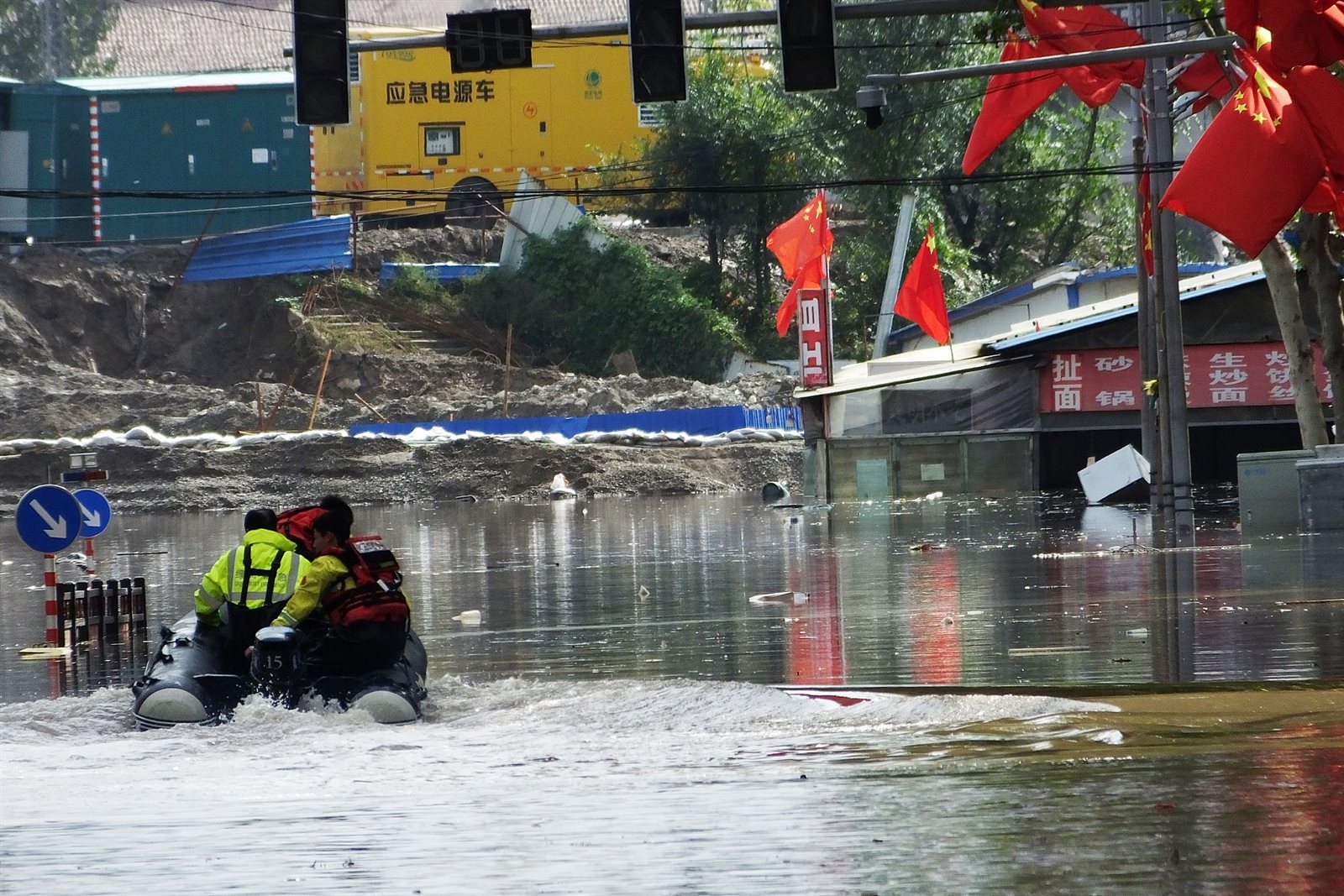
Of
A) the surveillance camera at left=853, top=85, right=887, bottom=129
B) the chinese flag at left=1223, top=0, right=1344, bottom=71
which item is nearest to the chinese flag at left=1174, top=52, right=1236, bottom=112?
the surveillance camera at left=853, top=85, right=887, bottom=129

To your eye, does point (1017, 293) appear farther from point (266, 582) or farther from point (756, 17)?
point (266, 582)

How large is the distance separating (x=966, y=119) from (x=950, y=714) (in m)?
49.4

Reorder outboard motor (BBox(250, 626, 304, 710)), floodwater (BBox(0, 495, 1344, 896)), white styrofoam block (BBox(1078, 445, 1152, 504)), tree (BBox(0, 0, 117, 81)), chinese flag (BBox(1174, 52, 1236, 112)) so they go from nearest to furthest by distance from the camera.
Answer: floodwater (BBox(0, 495, 1344, 896)) < outboard motor (BBox(250, 626, 304, 710)) < chinese flag (BBox(1174, 52, 1236, 112)) < white styrofoam block (BBox(1078, 445, 1152, 504)) < tree (BBox(0, 0, 117, 81))

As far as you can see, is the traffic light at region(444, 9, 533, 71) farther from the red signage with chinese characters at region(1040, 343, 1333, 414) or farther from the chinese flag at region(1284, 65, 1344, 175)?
the red signage with chinese characters at region(1040, 343, 1333, 414)

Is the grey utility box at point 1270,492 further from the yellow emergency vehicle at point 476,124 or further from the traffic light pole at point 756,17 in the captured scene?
the yellow emergency vehicle at point 476,124

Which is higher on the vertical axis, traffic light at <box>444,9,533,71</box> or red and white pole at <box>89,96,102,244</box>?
red and white pole at <box>89,96,102,244</box>

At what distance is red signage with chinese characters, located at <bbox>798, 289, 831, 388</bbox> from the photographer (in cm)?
3681

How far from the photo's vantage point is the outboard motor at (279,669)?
397 inches

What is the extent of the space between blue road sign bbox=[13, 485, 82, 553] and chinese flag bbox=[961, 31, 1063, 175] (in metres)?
10.3

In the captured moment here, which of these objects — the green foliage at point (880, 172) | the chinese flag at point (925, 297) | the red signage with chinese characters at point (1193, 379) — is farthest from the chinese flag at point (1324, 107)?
the green foliage at point (880, 172)

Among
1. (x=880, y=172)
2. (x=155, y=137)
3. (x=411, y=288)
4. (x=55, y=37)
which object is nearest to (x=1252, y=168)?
(x=880, y=172)

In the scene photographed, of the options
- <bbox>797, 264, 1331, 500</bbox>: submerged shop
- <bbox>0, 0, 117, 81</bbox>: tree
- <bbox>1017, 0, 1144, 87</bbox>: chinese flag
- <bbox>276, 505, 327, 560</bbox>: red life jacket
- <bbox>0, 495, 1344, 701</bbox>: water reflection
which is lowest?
<bbox>0, 495, 1344, 701</bbox>: water reflection

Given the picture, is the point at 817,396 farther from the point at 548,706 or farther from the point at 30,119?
the point at 30,119

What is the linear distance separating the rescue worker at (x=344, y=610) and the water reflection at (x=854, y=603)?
177 centimetres
